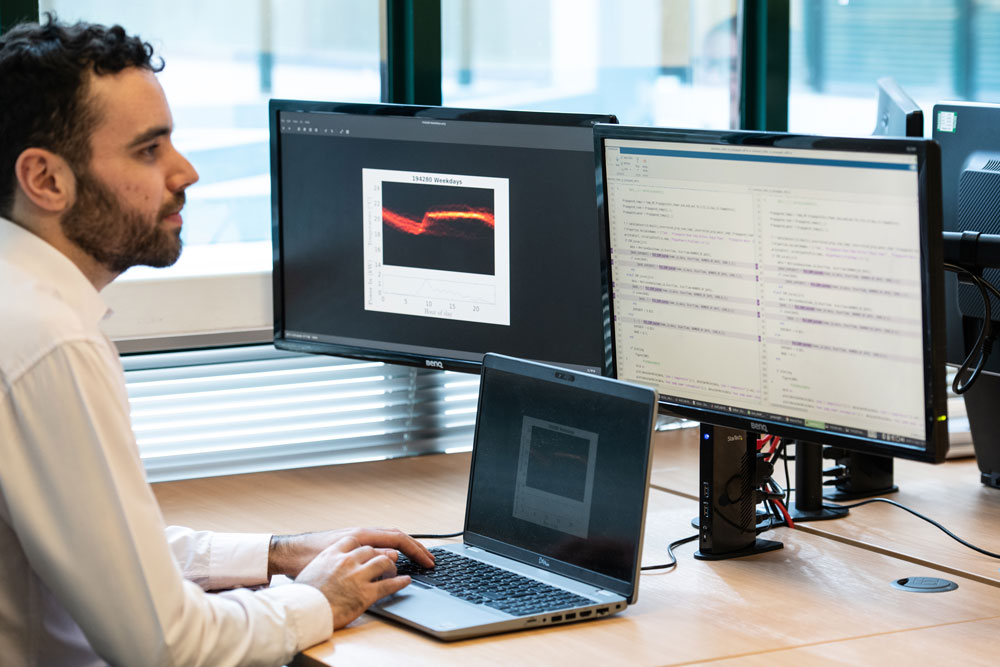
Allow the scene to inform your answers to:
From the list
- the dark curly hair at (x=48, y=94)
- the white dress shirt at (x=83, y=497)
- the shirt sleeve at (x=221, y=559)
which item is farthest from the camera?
the shirt sleeve at (x=221, y=559)

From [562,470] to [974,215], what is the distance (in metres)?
0.82

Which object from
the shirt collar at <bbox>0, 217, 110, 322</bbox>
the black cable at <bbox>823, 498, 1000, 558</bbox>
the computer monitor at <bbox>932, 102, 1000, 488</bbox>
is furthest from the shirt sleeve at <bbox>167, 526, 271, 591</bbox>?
the computer monitor at <bbox>932, 102, 1000, 488</bbox>

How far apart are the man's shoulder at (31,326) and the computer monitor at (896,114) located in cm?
130

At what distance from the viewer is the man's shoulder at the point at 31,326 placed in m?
1.24

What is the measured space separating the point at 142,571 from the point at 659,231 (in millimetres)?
796

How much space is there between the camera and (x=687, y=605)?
1.53 metres

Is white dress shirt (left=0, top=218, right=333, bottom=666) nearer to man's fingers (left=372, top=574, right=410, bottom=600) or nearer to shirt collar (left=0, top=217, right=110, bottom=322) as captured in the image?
shirt collar (left=0, top=217, right=110, bottom=322)

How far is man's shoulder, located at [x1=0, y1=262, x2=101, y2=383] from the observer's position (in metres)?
1.24

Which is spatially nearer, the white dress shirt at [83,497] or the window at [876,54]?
the white dress shirt at [83,497]

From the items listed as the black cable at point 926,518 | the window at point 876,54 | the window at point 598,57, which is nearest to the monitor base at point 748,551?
→ the black cable at point 926,518

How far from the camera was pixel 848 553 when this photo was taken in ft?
5.72

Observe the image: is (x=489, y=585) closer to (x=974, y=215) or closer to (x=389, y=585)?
(x=389, y=585)

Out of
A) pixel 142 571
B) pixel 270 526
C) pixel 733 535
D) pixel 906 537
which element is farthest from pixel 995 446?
pixel 142 571

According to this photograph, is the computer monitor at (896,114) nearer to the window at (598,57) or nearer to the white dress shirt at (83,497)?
the window at (598,57)
